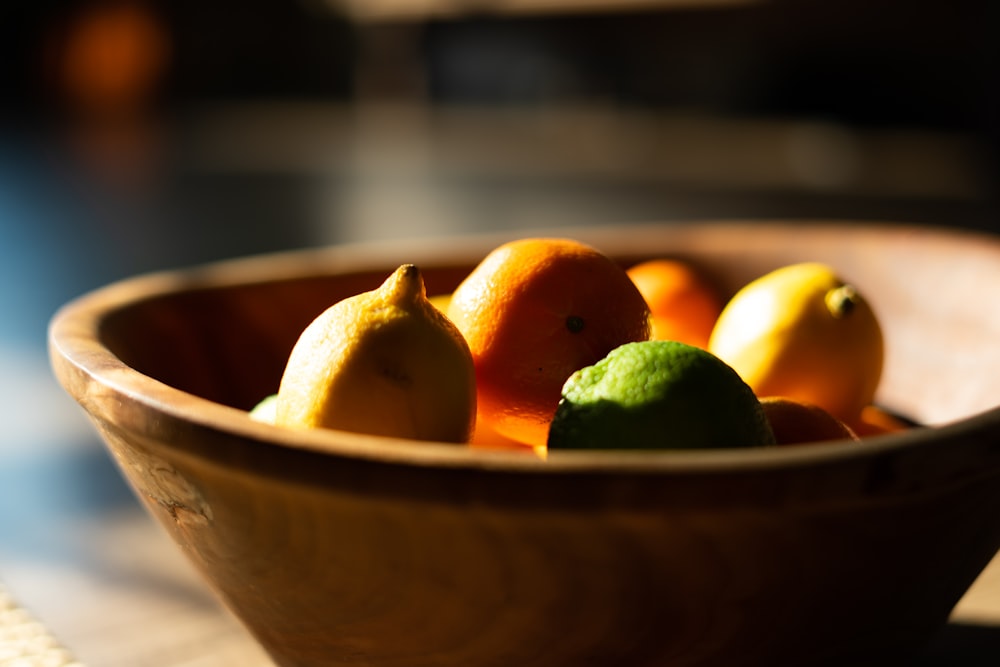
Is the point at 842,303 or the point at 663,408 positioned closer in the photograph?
the point at 663,408

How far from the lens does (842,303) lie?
0.53 metres

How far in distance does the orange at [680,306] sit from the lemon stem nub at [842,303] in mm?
92

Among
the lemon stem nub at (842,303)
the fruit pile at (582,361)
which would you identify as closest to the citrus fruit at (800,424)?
the fruit pile at (582,361)

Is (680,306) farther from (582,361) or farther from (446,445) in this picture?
(446,445)

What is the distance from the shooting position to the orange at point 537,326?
1.44 ft

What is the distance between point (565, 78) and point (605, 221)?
8.08 ft

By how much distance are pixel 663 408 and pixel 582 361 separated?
0.30ft

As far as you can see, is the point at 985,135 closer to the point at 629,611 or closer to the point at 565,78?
the point at 565,78

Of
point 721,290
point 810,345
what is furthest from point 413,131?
point 810,345

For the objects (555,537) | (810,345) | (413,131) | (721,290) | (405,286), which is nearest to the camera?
(555,537)

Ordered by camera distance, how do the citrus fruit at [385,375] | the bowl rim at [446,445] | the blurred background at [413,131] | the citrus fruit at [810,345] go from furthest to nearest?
the blurred background at [413,131] < the citrus fruit at [810,345] < the citrus fruit at [385,375] < the bowl rim at [446,445]

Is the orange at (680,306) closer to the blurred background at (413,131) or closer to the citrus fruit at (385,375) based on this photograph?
the citrus fruit at (385,375)

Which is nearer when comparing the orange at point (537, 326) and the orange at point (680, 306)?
the orange at point (537, 326)

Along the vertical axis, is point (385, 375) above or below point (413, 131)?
above
